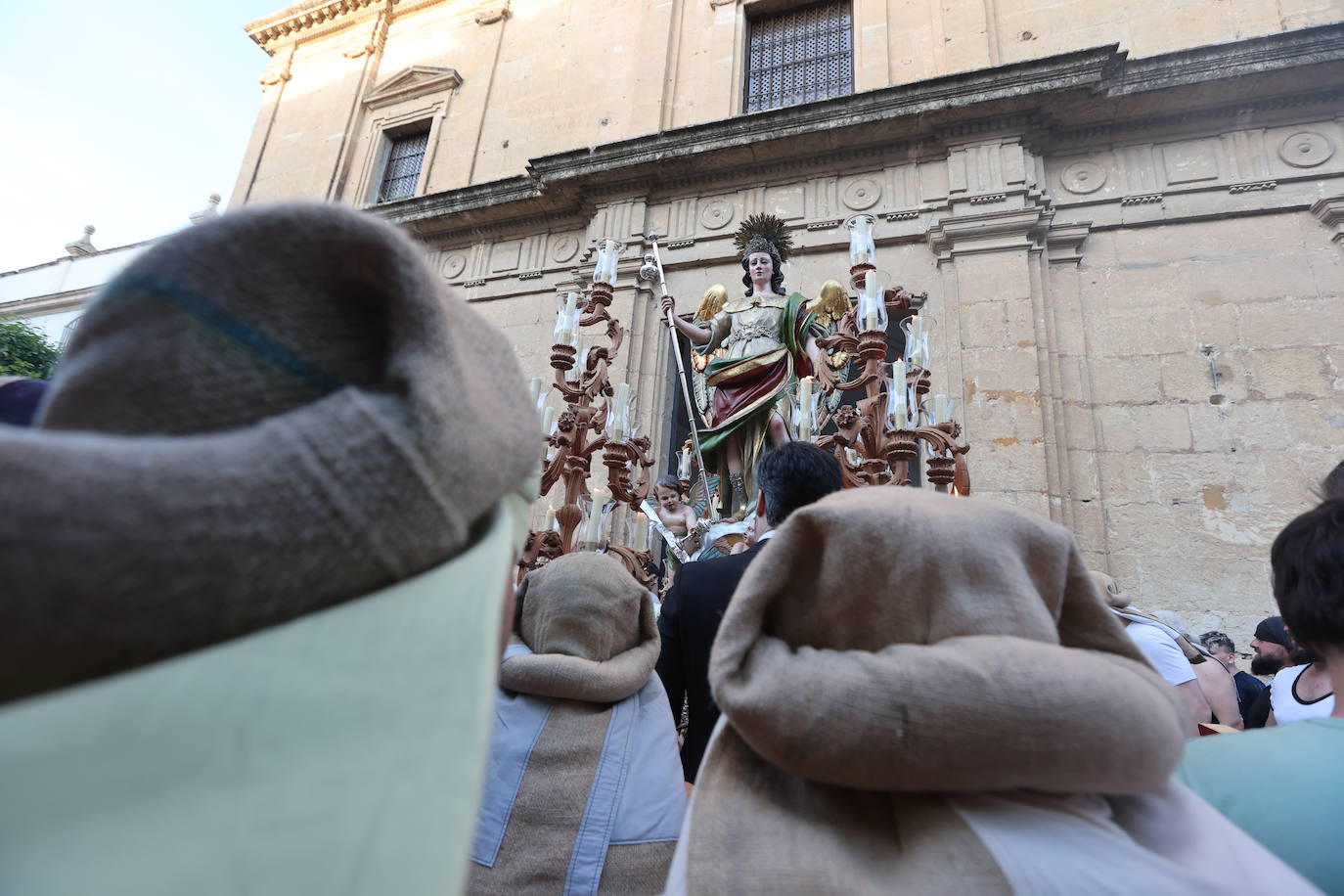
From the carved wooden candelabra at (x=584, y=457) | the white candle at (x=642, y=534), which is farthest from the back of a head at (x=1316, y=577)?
the white candle at (x=642, y=534)

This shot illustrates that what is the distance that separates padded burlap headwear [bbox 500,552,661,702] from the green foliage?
591 inches

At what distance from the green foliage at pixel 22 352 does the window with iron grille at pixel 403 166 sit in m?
6.95

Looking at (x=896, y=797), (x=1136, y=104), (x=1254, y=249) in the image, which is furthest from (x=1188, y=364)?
(x=896, y=797)

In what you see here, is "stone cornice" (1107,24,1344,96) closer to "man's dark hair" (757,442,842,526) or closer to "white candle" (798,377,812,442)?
"white candle" (798,377,812,442)

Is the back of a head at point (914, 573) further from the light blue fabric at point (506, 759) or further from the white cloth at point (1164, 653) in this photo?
the white cloth at point (1164, 653)

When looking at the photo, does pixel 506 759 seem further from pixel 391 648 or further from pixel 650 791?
pixel 391 648

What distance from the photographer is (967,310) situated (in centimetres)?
717

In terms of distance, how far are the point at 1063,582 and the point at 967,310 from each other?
6915 mm

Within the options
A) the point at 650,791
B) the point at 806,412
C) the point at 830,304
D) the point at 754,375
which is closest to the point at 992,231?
the point at 830,304

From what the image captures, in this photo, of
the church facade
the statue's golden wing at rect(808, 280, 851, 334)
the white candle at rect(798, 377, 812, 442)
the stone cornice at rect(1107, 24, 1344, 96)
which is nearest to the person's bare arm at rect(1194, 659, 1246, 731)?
the white candle at rect(798, 377, 812, 442)

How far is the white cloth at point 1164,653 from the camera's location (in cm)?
258

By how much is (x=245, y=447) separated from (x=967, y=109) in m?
8.93

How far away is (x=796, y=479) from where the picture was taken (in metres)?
2.34

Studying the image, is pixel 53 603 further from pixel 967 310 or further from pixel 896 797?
pixel 967 310
